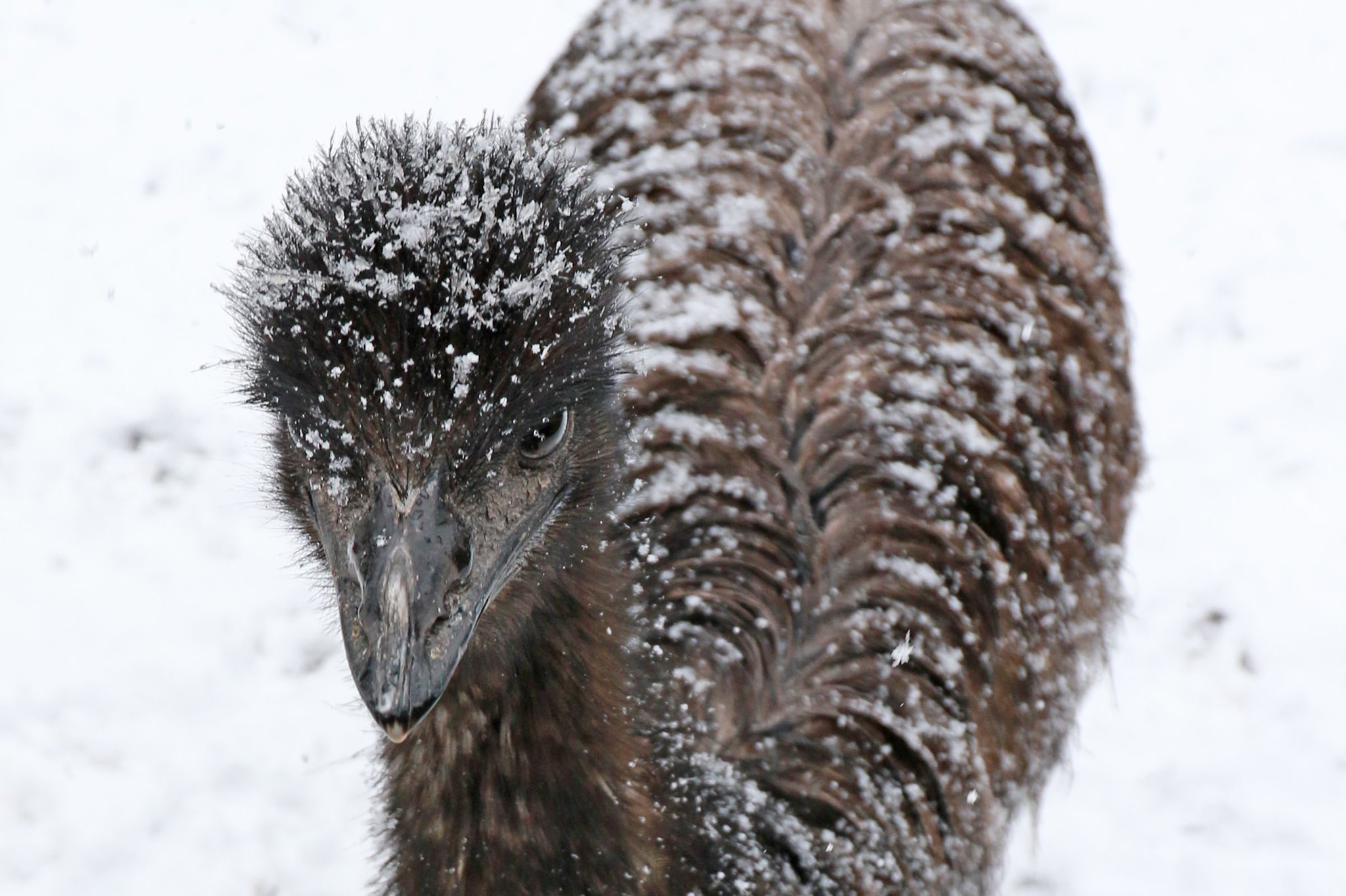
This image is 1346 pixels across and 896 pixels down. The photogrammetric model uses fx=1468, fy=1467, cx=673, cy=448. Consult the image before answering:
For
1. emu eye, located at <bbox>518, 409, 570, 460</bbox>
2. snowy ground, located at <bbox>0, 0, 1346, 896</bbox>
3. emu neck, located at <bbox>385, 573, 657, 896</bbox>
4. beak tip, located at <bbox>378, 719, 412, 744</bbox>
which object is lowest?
beak tip, located at <bbox>378, 719, 412, 744</bbox>

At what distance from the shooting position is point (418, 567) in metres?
2.02

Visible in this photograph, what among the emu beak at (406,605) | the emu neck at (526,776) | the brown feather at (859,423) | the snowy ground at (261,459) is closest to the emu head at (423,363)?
the emu beak at (406,605)

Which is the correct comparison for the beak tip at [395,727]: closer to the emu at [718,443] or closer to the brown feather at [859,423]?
the emu at [718,443]

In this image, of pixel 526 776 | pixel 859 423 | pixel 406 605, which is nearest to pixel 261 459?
pixel 859 423

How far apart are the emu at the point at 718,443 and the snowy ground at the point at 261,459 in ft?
2.80

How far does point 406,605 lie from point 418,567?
0.20 feet

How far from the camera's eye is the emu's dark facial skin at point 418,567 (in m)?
1.98

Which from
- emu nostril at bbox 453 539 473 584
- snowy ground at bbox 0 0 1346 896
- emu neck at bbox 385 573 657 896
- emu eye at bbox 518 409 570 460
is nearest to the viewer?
emu nostril at bbox 453 539 473 584

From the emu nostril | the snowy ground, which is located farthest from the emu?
the snowy ground

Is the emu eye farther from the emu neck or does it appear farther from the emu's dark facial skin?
the emu neck

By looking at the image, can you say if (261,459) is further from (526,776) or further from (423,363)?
(423,363)

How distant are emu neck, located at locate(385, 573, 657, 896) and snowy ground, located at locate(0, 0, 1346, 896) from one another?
77 cm

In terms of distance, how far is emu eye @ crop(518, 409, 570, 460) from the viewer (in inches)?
90.5

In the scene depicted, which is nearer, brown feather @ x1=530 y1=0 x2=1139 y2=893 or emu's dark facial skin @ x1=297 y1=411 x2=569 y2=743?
emu's dark facial skin @ x1=297 y1=411 x2=569 y2=743
